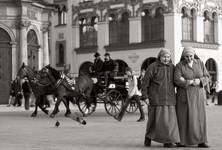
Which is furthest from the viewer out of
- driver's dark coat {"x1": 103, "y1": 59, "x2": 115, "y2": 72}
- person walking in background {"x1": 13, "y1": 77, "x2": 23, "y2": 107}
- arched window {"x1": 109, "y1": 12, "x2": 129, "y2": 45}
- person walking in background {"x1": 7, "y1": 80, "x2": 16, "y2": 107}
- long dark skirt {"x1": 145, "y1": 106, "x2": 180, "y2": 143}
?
arched window {"x1": 109, "y1": 12, "x2": 129, "y2": 45}

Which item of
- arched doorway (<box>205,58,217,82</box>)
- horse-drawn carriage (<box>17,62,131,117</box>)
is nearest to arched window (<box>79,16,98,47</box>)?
arched doorway (<box>205,58,217,82</box>)

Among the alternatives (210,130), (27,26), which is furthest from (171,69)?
(27,26)

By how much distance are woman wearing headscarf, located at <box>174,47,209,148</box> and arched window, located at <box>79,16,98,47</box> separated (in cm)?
4062

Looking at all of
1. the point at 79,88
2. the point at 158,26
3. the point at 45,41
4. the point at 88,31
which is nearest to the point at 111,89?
the point at 79,88

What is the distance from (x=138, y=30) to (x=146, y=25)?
79 cm

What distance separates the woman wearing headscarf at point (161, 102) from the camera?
10805 millimetres

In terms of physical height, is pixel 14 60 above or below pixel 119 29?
below

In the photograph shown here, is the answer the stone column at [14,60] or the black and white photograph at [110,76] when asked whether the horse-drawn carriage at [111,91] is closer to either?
the black and white photograph at [110,76]

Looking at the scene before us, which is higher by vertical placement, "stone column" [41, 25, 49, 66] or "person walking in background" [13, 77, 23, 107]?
"stone column" [41, 25, 49, 66]

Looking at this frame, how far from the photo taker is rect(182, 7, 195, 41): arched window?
46438mm

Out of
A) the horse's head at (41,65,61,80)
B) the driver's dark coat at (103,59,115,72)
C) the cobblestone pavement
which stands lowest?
the cobblestone pavement

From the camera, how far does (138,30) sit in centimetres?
4747

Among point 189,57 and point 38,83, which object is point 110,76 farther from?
point 189,57

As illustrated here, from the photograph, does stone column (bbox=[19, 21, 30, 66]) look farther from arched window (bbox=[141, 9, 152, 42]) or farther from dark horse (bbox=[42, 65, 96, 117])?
arched window (bbox=[141, 9, 152, 42])
